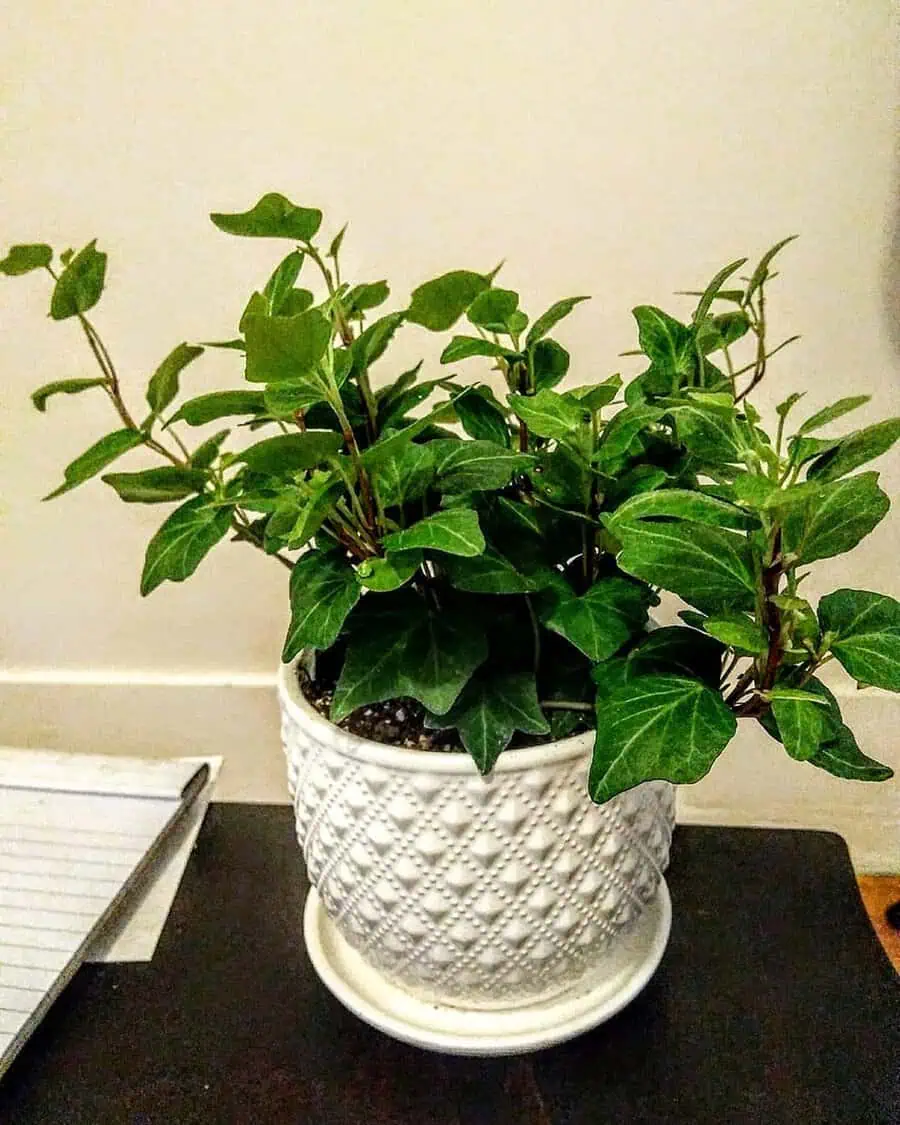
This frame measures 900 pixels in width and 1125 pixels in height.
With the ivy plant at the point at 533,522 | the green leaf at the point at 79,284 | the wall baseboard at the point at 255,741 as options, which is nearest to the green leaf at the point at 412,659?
the ivy plant at the point at 533,522

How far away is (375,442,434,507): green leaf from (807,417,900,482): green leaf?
0.17 meters

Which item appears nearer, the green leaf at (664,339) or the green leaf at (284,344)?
the green leaf at (284,344)

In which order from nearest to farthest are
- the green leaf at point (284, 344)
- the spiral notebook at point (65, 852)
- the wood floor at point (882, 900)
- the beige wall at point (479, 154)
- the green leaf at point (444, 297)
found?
the green leaf at point (284, 344) < the green leaf at point (444, 297) < the spiral notebook at point (65, 852) < the beige wall at point (479, 154) < the wood floor at point (882, 900)

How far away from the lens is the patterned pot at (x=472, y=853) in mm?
495

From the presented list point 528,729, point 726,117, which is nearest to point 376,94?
point 726,117

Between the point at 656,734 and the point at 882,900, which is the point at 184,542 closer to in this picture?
the point at 656,734

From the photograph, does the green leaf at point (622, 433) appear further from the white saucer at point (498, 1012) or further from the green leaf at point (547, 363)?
the white saucer at point (498, 1012)

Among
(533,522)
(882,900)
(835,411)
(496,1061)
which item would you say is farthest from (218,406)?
(882,900)

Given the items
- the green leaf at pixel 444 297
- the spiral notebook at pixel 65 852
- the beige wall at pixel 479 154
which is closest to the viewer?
the green leaf at pixel 444 297

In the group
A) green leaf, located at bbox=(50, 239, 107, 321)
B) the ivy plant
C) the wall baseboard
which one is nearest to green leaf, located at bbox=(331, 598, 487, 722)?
the ivy plant

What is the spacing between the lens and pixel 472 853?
0.50 metres

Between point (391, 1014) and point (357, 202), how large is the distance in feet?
2.06

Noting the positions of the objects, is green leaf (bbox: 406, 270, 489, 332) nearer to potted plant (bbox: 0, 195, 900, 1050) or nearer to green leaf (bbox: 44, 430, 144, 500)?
potted plant (bbox: 0, 195, 900, 1050)

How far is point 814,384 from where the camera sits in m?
0.85
